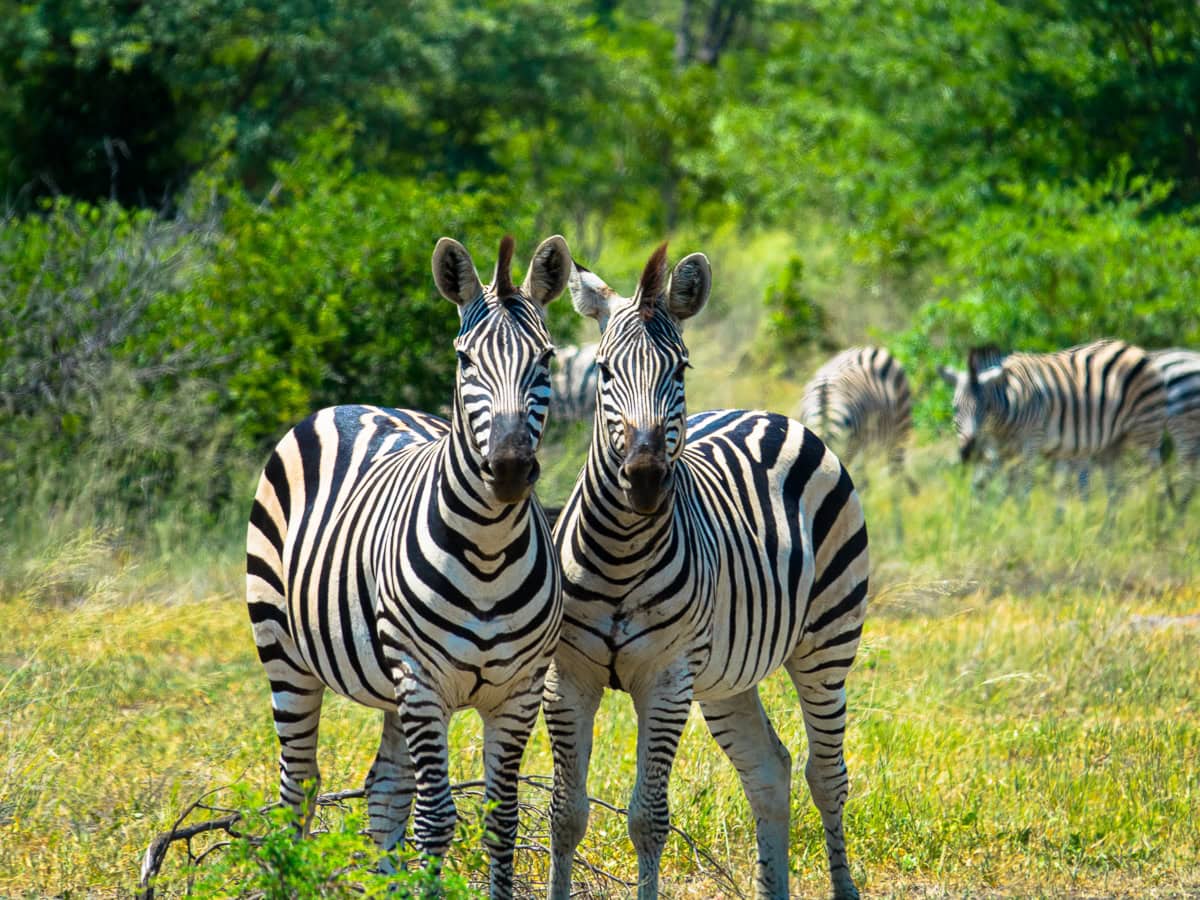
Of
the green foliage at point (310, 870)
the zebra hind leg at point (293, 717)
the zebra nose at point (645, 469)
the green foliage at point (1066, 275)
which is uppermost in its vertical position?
the green foliage at point (1066, 275)

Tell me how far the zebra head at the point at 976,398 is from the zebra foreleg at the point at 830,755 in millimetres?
8380

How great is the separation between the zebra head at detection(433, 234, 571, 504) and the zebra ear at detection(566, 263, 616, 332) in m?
0.44

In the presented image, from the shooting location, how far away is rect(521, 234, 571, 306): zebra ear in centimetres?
448

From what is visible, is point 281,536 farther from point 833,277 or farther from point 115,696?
point 833,277

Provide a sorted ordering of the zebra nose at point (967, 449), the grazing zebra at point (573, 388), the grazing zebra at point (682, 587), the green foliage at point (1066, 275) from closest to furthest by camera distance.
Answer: the grazing zebra at point (682, 587), the zebra nose at point (967, 449), the green foliage at point (1066, 275), the grazing zebra at point (573, 388)

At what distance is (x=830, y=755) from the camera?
5629 mm

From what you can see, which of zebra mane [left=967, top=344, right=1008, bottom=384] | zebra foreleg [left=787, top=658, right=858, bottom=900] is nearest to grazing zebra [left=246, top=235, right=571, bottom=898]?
zebra foreleg [left=787, top=658, right=858, bottom=900]

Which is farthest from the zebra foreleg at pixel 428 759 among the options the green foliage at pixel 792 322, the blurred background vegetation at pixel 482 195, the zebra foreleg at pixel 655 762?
the green foliage at pixel 792 322

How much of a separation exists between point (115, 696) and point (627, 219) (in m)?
18.0

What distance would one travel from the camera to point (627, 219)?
24.3 m

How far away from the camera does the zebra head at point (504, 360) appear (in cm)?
404

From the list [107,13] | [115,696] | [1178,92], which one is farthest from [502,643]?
[107,13]

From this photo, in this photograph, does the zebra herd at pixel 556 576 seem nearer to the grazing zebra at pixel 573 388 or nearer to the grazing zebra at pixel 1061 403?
the grazing zebra at pixel 1061 403

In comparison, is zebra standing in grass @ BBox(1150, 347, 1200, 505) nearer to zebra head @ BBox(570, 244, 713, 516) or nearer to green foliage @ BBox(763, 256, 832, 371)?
green foliage @ BBox(763, 256, 832, 371)
